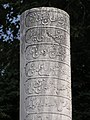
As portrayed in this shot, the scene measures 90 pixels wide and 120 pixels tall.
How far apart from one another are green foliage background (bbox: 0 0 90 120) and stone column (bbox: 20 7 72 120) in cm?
360

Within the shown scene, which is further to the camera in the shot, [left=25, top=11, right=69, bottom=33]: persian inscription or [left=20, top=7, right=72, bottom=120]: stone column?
[left=25, top=11, right=69, bottom=33]: persian inscription

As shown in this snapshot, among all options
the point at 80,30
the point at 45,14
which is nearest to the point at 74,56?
the point at 80,30

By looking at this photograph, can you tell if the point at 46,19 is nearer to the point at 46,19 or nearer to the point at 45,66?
the point at 46,19

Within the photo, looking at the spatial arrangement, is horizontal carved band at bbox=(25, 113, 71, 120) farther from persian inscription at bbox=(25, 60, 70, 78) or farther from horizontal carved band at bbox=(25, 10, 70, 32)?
horizontal carved band at bbox=(25, 10, 70, 32)

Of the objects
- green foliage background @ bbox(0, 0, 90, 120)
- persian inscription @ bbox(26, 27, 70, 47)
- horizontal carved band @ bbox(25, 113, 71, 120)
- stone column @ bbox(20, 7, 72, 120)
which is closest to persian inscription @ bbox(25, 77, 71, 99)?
stone column @ bbox(20, 7, 72, 120)

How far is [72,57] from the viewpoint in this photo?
11.8 m

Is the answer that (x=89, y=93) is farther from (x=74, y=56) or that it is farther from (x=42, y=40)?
(x=42, y=40)

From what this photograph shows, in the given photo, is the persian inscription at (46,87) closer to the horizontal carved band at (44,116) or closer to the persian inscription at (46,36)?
the horizontal carved band at (44,116)

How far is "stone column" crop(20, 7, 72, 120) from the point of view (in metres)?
7.18

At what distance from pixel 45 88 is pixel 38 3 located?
4.54 m

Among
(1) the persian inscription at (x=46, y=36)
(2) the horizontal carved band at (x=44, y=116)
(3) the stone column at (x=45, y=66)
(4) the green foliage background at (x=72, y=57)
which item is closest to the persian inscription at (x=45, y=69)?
(3) the stone column at (x=45, y=66)

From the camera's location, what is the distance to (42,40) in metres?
7.44

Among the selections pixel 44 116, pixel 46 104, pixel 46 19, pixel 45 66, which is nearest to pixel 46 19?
pixel 46 19

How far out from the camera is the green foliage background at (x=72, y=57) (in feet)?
37.7
